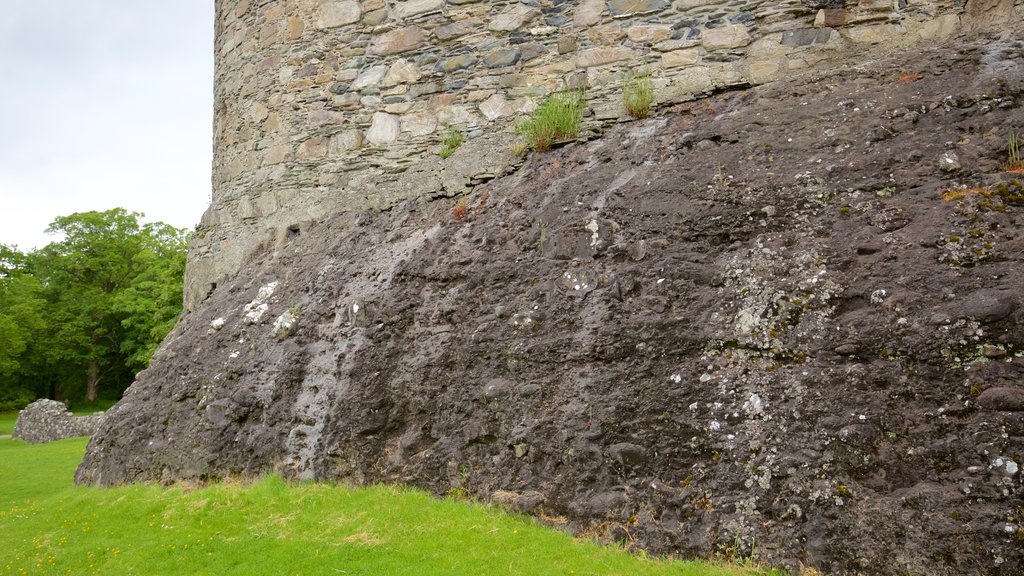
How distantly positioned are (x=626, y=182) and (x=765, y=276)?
1.59 metres

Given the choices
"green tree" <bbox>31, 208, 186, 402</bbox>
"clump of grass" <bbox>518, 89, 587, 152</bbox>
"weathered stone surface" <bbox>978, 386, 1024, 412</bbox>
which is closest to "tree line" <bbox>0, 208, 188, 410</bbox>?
"green tree" <bbox>31, 208, 186, 402</bbox>

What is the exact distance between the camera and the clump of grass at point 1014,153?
13.9 feet

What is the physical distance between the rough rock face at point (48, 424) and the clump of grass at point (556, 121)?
1535 centimetres

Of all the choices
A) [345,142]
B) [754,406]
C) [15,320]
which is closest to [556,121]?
[345,142]

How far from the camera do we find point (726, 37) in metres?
6.25

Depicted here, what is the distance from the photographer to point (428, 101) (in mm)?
7316

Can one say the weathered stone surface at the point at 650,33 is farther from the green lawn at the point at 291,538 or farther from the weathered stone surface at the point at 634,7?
the green lawn at the point at 291,538

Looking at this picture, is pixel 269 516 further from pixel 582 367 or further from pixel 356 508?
pixel 582 367

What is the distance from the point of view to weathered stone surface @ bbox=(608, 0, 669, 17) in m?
6.52

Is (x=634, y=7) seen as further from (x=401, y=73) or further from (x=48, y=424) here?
(x=48, y=424)

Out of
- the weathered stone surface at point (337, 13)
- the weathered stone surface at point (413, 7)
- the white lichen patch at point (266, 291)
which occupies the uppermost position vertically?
the weathered stone surface at point (337, 13)

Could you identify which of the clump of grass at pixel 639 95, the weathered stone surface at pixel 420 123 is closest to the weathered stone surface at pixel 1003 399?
the clump of grass at pixel 639 95

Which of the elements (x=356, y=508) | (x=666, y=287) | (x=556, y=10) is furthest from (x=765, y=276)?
(x=556, y=10)

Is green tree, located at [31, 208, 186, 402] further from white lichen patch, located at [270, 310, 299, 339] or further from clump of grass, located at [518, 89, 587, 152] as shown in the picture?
clump of grass, located at [518, 89, 587, 152]
